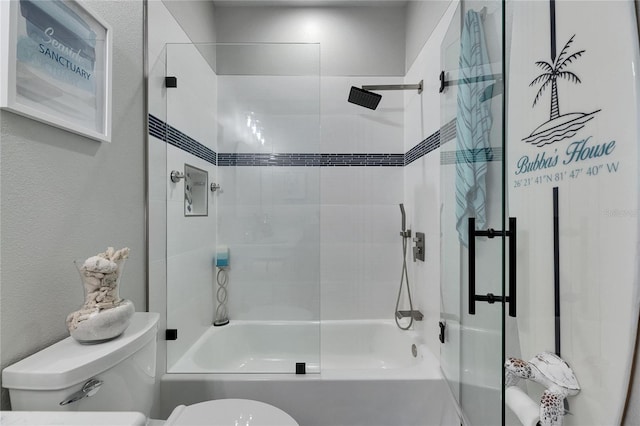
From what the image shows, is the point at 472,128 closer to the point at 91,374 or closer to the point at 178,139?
the point at 91,374

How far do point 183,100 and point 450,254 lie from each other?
1707 millimetres

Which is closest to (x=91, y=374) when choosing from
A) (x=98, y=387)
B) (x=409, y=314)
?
(x=98, y=387)

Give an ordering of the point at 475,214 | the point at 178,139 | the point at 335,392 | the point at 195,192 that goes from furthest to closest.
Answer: the point at 195,192, the point at 178,139, the point at 335,392, the point at 475,214

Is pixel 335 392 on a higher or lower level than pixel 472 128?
lower

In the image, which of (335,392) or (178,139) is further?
(178,139)

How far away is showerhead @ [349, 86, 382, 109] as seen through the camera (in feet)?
6.78

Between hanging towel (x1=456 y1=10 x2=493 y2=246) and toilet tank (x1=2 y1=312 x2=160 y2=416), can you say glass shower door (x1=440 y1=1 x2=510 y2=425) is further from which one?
toilet tank (x1=2 y1=312 x2=160 y2=416)

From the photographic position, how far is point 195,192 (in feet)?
6.05

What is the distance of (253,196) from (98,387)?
1253 millimetres

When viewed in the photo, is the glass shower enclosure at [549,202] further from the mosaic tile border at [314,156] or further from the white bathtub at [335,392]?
the white bathtub at [335,392]

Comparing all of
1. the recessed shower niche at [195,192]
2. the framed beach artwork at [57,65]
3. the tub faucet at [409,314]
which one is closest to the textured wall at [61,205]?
the framed beach artwork at [57,65]

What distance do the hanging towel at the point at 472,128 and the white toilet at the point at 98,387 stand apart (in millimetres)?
1008

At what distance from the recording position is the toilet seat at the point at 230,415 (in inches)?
40.8

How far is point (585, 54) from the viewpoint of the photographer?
2.43ft
